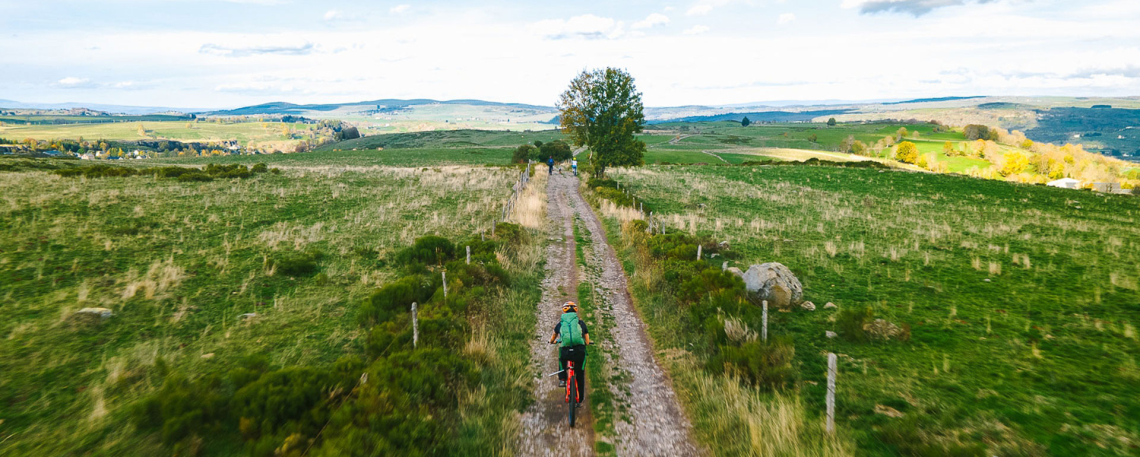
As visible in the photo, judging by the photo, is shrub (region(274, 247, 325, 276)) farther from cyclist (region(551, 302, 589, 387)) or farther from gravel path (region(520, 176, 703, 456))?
cyclist (region(551, 302, 589, 387))

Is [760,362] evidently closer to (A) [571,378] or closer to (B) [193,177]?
(A) [571,378]

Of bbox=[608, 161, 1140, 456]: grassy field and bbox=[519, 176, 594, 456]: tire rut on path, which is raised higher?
bbox=[608, 161, 1140, 456]: grassy field

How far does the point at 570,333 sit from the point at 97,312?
1058 cm

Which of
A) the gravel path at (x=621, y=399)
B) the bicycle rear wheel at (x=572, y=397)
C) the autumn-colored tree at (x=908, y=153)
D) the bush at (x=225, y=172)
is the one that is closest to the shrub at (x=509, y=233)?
the gravel path at (x=621, y=399)

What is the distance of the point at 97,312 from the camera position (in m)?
9.73

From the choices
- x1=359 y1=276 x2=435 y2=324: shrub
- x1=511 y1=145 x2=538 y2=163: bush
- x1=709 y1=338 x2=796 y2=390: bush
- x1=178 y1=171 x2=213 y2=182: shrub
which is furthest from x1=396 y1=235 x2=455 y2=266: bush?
x1=511 y1=145 x2=538 y2=163: bush

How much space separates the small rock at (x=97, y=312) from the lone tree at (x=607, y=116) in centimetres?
3526

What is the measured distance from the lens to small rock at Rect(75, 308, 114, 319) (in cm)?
962

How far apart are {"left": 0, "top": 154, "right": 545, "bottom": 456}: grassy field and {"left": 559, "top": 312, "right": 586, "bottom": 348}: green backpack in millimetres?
1630

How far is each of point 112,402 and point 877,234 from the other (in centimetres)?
2769

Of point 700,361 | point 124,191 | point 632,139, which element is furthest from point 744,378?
point 632,139

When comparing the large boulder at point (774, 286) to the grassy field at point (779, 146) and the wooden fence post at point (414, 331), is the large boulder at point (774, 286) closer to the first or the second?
the wooden fence post at point (414, 331)

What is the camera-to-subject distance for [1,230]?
1473 centimetres

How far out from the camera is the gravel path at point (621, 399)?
299 inches
